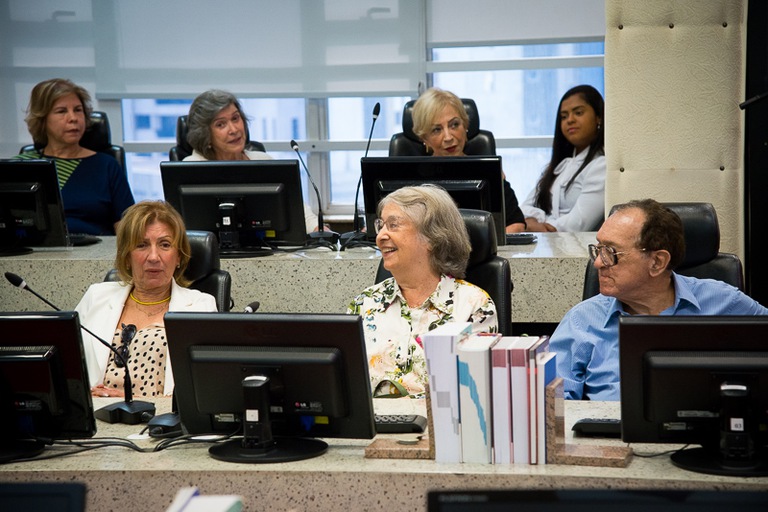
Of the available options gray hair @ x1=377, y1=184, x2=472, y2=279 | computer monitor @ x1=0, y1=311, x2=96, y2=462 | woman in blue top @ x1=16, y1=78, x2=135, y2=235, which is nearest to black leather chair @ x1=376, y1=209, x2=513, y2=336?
gray hair @ x1=377, y1=184, x2=472, y2=279

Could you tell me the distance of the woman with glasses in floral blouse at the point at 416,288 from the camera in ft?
9.00

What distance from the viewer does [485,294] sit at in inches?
110

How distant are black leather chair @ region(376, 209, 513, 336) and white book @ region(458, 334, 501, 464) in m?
1.03

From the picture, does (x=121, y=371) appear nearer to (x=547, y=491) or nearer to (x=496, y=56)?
(x=547, y=491)

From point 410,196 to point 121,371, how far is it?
1.00 metres

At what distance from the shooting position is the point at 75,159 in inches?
173

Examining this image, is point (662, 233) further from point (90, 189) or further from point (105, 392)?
point (90, 189)

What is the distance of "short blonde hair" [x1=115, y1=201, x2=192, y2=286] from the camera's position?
2.99 m

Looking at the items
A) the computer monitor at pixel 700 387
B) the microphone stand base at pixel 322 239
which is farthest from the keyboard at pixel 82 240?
the computer monitor at pixel 700 387

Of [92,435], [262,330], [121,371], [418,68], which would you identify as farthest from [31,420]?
[418,68]

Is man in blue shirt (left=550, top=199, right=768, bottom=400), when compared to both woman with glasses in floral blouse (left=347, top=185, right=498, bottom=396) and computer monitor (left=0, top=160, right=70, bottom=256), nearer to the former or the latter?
woman with glasses in floral blouse (left=347, top=185, right=498, bottom=396)

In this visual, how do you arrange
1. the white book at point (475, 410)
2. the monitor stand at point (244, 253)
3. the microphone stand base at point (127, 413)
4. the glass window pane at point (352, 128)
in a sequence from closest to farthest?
the white book at point (475, 410)
the microphone stand base at point (127, 413)
the monitor stand at point (244, 253)
the glass window pane at point (352, 128)

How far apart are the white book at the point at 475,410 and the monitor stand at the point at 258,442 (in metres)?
0.30

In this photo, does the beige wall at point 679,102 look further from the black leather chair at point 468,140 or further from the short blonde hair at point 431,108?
the black leather chair at point 468,140
